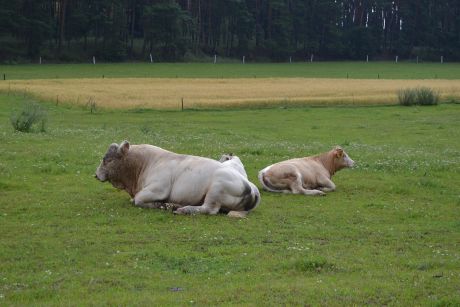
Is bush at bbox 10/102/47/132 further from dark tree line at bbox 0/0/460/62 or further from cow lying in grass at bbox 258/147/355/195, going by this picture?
dark tree line at bbox 0/0/460/62

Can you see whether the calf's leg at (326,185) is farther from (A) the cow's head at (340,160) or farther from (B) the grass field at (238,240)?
(A) the cow's head at (340,160)

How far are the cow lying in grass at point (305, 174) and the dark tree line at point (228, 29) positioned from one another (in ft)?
319

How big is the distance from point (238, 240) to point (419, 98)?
41283 millimetres

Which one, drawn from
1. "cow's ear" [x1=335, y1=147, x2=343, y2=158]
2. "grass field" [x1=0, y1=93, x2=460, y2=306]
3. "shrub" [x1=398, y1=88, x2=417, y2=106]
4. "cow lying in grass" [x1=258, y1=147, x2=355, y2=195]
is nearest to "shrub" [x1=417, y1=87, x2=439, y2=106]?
"shrub" [x1=398, y1=88, x2=417, y2=106]

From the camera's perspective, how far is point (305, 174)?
679 inches

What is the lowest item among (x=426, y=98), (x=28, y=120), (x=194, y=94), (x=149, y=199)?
(x=194, y=94)

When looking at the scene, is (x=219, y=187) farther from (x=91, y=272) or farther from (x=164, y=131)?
(x=164, y=131)

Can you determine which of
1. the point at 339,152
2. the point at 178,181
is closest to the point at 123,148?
the point at 178,181

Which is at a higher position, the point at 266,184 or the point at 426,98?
the point at 426,98

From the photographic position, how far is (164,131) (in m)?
32.7

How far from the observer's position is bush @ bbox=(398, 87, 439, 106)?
166 feet

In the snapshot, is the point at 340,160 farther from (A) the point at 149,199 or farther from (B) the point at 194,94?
(B) the point at 194,94

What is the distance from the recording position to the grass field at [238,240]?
29.1 feet

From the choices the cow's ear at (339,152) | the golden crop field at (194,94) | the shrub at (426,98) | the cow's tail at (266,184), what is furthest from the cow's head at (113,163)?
the shrub at (426,98)
